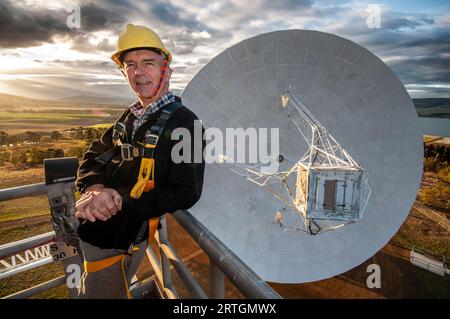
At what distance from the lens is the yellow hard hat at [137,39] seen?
3053mm

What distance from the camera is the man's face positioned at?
123 inches

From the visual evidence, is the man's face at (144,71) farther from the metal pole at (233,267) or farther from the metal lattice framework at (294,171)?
the metal lattice framework at (294,171)

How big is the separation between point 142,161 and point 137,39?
148 cm

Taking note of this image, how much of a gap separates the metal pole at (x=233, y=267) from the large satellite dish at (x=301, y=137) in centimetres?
888

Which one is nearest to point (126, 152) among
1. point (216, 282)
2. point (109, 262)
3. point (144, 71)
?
point (144, 71)

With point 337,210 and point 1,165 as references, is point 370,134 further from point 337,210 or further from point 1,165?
point 1,165

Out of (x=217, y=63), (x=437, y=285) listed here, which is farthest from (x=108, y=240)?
(x=437, y=285)

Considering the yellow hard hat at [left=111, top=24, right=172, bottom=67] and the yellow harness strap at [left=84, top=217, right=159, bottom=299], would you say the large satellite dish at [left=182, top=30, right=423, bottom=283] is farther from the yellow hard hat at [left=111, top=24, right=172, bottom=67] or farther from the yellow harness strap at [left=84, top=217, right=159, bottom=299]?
the yellow hard hat at [left=111, top=24, right=172, bottom=67]

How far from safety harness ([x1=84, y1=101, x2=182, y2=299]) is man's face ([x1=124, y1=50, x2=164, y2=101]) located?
0.41 metres

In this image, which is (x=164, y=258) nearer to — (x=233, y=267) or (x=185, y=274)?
(x=185, y=274)

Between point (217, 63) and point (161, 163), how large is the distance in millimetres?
9568

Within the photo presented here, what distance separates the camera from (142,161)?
2.71 meters

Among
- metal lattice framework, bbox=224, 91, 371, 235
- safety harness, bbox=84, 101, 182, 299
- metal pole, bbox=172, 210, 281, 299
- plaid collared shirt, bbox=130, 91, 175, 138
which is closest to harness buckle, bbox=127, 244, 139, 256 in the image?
safety harness, bbox=84, 101, 182, 299

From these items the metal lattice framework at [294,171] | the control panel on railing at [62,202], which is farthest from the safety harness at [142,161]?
the metal lattice framework at [294,171]
